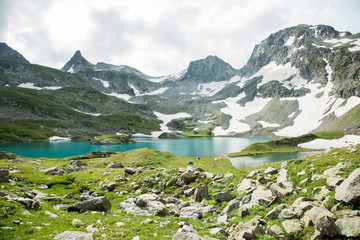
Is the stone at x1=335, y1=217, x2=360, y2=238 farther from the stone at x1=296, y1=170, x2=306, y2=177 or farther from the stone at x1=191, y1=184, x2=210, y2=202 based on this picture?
the stone at x1=191, y1=184, x2=210, y2=202

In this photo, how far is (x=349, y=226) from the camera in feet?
26.0

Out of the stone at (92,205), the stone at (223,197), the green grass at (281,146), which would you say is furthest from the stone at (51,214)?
the green grass at (281,146)

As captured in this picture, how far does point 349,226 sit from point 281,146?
132841mm

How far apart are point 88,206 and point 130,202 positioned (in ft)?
14.4

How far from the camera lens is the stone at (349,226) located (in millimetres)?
7562

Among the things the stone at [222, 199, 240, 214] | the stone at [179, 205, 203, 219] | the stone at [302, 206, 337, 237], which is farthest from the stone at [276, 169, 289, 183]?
the stone at [179, 205, 203, 219]

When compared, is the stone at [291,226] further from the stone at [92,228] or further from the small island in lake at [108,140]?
the small island in lake at [108,140]

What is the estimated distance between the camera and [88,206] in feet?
54.5

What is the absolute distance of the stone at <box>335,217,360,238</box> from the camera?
7.56 metres

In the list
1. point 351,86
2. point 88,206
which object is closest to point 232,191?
point 88,206

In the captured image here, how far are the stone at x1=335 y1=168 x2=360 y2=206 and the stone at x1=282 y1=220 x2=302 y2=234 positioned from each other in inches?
99.5

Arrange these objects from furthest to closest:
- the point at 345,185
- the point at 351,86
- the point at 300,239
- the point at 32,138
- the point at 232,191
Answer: the point at 351,86 → the point at 32,138 → the point at 232,191 → the point at 345,185 → the point at 300,239

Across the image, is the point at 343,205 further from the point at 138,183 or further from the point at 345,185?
the point at 138,183

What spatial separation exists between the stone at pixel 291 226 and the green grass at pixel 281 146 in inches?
3993
